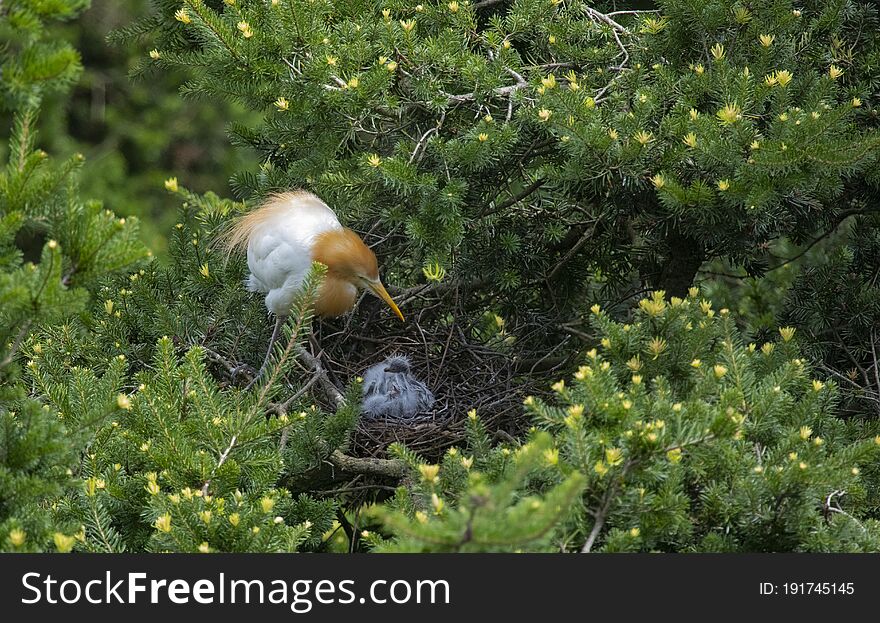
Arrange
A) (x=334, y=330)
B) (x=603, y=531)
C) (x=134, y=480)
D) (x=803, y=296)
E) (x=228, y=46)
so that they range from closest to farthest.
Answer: (x=603, y=531)
(x=134, y=480)
(x=228, y=46)
(x=803, y=296)
(x=334, y=330)

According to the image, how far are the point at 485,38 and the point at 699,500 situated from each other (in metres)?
1.72

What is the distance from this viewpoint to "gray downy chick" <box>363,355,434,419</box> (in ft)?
12.2

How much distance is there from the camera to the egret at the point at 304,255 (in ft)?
12.4

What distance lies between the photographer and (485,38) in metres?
3.29

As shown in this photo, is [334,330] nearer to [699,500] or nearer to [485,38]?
[485,38]

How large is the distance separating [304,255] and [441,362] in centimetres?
68

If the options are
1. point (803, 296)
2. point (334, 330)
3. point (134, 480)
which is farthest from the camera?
point (334, 330)

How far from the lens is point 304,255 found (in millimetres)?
3805

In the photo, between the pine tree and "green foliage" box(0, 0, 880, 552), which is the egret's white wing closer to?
"green foliage" box(0, 0, 880, 552)

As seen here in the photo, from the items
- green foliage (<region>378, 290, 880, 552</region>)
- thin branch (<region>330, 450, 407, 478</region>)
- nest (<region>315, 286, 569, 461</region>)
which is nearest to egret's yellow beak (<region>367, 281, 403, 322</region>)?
nest (<region>315, 286, 569, 461</region>)

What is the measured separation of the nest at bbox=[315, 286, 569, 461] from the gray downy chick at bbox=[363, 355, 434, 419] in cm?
3

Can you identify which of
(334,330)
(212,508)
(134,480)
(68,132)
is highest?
(212,508)

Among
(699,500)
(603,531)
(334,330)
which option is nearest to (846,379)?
(699,500)

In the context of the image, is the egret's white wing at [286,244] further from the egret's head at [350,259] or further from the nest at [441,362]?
the nest at [441,362]
